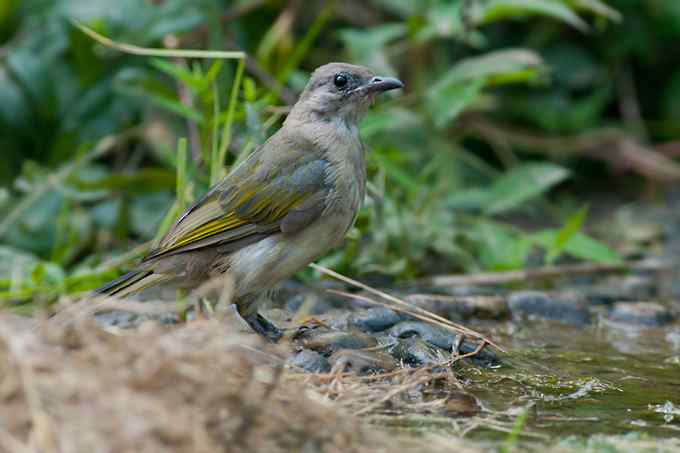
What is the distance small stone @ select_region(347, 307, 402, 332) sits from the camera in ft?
14.1

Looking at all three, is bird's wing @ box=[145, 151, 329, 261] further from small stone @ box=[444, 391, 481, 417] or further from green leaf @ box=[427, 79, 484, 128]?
green leaf @ box=[427, 79, 484, 128]

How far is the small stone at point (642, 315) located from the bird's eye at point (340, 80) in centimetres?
190

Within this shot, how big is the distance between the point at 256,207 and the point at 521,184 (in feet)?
8.80

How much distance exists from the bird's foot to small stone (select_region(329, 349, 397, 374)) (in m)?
0.50

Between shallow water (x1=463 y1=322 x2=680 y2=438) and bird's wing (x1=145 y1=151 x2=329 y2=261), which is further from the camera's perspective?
bird's wing (x1=145 y1=151 x2=329 y2=261)

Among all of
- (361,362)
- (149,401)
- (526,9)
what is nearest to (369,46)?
(526,9)

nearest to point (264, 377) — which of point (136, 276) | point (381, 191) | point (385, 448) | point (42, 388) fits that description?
point (385, 448)

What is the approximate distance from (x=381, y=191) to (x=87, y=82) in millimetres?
2548

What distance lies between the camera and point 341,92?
469cm

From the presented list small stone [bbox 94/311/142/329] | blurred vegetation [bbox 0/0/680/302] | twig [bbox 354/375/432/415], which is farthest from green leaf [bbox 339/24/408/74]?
twig [bbox 354/375/432/415]

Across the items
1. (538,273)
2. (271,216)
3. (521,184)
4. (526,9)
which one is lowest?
(538,273)

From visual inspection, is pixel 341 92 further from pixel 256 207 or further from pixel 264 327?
pixel 264 327

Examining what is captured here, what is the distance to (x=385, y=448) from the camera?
281 centimetres

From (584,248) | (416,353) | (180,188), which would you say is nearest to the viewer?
(416,353)
